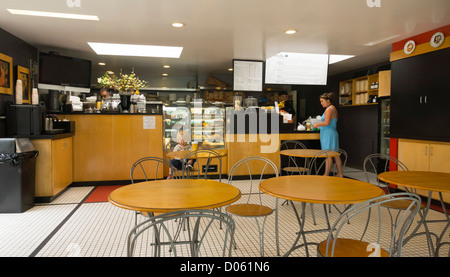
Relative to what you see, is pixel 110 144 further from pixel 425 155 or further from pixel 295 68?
pixel 425 155

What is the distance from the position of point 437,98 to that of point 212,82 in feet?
17.5

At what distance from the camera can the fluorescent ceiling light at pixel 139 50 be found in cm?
615

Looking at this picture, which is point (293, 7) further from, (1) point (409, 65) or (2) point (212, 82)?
(2) point (212, 82)

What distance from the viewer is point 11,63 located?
15.9 ft

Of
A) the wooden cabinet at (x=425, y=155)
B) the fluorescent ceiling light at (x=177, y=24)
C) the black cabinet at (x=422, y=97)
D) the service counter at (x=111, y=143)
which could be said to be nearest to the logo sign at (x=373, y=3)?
the black cabinet at (x=422, y=97)

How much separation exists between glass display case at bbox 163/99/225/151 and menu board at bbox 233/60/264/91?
917 millimetres

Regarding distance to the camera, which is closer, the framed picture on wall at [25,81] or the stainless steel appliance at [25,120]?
the stainless steel appliance at [25,120]

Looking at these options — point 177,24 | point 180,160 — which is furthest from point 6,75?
point 180,160

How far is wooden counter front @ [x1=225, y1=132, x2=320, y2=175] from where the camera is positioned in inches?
239

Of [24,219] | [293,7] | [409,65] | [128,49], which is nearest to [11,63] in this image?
[128,49]

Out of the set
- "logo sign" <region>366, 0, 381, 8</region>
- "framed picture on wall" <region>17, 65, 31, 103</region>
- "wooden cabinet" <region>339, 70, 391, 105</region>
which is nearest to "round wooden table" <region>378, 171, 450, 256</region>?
"logo sign" <region>366, 0, 381, 8</region>

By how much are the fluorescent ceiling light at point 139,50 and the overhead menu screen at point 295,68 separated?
2.00 m

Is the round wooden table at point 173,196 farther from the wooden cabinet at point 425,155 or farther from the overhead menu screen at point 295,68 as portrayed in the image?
the overhead menu screen at point 295,68

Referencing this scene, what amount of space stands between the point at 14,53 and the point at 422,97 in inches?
255
